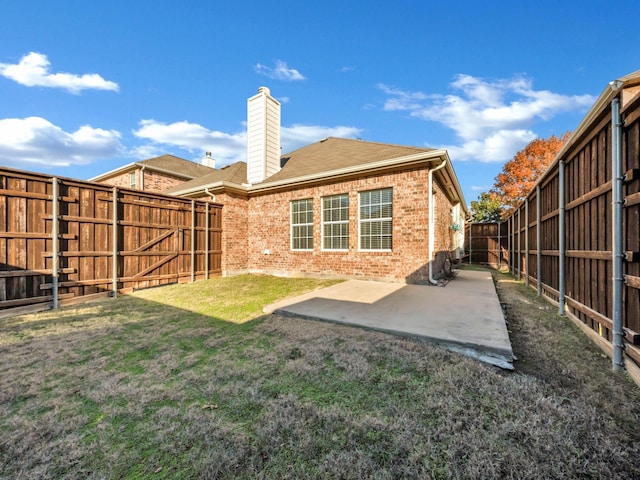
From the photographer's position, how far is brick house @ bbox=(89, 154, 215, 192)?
47.4ft

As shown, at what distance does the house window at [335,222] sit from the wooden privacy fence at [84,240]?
4031mm

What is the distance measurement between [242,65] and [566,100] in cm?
1982

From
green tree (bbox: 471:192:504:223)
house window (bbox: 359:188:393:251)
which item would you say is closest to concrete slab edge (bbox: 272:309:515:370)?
house window (bbox: 359:188:393:251)

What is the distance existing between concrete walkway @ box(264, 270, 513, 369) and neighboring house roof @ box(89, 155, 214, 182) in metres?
13.5

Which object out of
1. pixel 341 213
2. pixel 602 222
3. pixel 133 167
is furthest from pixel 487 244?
pixel 133 167

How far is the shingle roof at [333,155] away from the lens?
322 inches

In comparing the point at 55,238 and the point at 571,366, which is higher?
the point at 55,238

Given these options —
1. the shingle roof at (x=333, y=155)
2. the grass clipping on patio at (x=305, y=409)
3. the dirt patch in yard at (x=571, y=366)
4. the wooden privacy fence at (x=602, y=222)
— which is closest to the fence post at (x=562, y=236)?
the wooden privacy fence at (x=602, y=222)

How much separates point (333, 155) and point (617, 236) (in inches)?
330

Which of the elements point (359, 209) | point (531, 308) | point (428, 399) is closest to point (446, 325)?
point (428, 399)

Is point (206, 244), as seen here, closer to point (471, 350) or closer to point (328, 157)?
point (328, 157)

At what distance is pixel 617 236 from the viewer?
2621 mm

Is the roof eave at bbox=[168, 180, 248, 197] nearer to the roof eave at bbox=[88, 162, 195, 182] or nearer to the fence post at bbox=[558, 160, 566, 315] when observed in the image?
the roof eave at bbox=[88, 162, 195, 182]

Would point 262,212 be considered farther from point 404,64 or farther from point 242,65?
point 404,64
